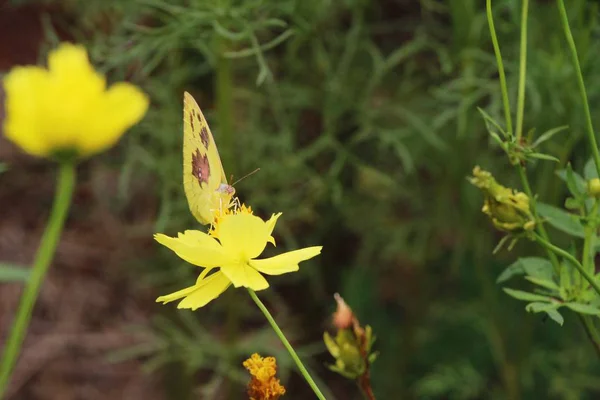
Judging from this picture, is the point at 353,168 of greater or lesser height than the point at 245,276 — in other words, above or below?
below

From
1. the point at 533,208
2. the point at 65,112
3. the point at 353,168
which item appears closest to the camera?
the point at 65,112

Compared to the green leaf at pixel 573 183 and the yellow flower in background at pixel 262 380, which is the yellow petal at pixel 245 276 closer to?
the yellow flower in background at pixel 262 380

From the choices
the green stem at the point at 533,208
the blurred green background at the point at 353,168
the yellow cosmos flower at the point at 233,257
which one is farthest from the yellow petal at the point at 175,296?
the blurred green background at the point at 353,168

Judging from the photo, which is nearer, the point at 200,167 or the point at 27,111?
the point at 27,111

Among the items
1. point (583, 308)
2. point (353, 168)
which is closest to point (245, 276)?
point (583, 308)

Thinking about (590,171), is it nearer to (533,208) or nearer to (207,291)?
(533,208)

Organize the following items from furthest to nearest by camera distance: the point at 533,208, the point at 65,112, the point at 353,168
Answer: the point at 353,168, the point at 533,208, the point at 65,112

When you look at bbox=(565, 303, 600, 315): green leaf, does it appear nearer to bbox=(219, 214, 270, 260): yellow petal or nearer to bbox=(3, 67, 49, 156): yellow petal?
bbox=(219, 214, 270, 260): yellow petal
